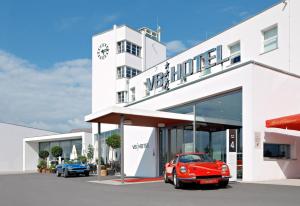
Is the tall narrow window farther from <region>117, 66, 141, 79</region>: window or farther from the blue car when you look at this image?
the blue car

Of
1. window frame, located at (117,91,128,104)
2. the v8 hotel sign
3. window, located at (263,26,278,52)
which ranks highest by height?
window, located at (263,26,278,52)

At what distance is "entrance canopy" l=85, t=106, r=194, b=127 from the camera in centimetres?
1903

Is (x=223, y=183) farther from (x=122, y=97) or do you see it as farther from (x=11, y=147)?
(x=11, y=147)

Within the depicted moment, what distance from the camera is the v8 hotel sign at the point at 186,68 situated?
80.3 ft

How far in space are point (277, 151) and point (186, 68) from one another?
11.2 metres

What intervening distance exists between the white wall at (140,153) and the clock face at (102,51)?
51.6 feet

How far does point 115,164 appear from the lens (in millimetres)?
33875

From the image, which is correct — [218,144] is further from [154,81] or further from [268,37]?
[154,81]

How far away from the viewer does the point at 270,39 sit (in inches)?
840

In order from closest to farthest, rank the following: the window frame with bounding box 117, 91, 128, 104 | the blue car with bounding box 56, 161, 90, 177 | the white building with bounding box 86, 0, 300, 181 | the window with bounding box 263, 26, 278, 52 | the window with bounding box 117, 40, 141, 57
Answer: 1. the white building with bounding box 86, 0, 300, 181
2. the window with bounding box 263, 26, 278, 52
3. the blue car with bounding box 56, 161, 90, 177
4. the window frame with bounding box 117, 91, 128, 104
5. the window with bounding box 117, 40, 141, 57

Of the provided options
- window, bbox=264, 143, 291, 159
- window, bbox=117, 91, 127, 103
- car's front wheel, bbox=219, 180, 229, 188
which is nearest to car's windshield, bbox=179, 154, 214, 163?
car's front wheel, bbox=219, 180, 229, 188

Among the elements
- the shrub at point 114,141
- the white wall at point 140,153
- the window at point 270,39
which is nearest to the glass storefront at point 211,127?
the white wall at point 140,153

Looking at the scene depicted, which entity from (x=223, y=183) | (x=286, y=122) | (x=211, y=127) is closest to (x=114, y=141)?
(x=211, y=127)

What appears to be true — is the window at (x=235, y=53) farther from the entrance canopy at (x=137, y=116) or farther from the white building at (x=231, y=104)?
the entrance canopy at (x=137, y=116)
